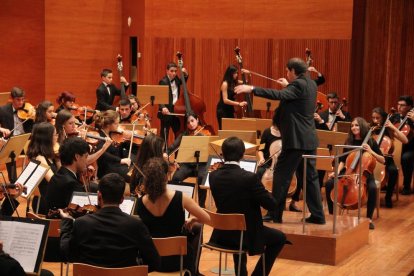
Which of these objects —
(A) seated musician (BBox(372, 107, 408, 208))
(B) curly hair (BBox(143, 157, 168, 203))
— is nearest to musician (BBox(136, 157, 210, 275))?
(B) curly hair (BBox(143, 157, 168, 203))

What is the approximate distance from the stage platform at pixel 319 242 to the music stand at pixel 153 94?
13.0ft

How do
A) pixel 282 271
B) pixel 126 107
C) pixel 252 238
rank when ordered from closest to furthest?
pixel 252 238 < pixel 282 271 < pixel 126 107

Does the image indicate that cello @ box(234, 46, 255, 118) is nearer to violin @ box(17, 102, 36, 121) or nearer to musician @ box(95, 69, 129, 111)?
musician @ box(95, 69, 129, 111)

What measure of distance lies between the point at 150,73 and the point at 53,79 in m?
1.65

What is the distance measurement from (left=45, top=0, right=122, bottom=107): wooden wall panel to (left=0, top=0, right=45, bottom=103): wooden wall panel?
0.25 meters

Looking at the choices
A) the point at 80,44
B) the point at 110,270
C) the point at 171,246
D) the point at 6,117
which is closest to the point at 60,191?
the point at 171,246

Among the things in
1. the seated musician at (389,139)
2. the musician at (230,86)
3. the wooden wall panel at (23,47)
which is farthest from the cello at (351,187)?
the wooden wall panel at (23,47)

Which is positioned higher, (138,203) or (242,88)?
(242,88)

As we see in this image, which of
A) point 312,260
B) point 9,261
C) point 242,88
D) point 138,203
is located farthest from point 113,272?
point 312,260

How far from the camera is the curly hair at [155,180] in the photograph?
4.78m

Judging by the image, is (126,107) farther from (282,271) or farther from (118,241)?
(118,241)

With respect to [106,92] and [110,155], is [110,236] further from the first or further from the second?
[106,92]

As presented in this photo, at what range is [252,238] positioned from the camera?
5.41 meters

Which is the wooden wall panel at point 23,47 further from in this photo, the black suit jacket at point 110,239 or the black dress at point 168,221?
the black suit jacket at point 110,239
